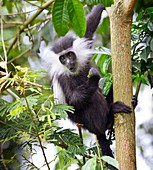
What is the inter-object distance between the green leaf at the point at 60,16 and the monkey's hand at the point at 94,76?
669 mm

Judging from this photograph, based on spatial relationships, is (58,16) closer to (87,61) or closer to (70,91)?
(70,91)

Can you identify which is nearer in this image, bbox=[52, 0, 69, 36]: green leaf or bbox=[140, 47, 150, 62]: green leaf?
bbox=[52, 0, 69, 36]: green leaf

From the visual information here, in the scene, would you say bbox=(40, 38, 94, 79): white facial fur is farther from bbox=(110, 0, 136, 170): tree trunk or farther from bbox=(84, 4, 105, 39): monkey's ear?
bbox=(110, 0, 136, 170): tree trunk

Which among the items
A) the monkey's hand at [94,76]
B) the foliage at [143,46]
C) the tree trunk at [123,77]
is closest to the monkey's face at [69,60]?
the monkey's hand at [94,76]

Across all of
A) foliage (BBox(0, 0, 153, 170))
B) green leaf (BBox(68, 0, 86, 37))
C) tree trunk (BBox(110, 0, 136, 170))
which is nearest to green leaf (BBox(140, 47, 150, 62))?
foliage (BBox(0, 0, 153, 170))

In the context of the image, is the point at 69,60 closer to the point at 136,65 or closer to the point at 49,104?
the point at 136,65

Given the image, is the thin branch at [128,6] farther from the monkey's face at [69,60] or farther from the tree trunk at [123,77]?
the monkey's face at [69,60]

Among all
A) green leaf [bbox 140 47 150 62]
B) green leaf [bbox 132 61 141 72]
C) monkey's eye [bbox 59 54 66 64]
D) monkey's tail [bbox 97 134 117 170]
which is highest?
green leaf [bbox 140 47 150 62]

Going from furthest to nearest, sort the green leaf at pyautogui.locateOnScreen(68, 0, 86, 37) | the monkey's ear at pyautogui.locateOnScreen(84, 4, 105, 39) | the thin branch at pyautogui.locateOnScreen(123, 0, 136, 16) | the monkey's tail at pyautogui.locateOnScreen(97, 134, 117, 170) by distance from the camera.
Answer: the monkey's ear at pyautogui.locateOnScreen(84, 4, 105, 39) < the monkey's tail at pyautogui.locateOnScreen(97, 134, 117, 170) < the thin branch at pyautogui.locateOnScreen(123, 0, 136, 16) < the green leaf at pyautogui.locateOnScreen(68, 0, 86, 37)

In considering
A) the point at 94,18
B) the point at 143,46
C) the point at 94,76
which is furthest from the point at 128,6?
the point at 94,18

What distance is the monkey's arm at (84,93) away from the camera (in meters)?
2.33

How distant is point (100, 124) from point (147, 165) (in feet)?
3.76

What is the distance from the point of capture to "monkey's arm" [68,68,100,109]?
233 cm

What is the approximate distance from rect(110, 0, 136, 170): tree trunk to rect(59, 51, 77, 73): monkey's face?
949mm
